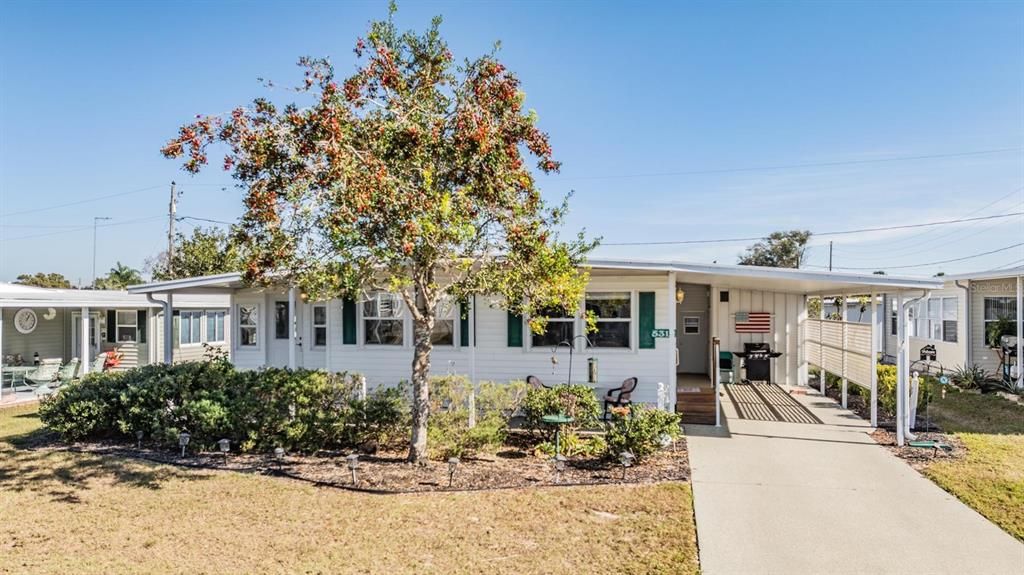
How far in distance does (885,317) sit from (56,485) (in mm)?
23311

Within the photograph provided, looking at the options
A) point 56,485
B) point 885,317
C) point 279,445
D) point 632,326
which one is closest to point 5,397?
point 56,485

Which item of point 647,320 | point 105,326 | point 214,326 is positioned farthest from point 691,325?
point 105,326

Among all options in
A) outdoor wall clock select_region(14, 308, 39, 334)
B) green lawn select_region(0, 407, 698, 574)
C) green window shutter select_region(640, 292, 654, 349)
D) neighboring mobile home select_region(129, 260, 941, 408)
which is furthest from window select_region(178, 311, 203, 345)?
green window shutter select_region(640, 292, 654, 349)

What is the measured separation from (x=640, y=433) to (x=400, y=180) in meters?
3.96

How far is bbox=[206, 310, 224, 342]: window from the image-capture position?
69.1ft

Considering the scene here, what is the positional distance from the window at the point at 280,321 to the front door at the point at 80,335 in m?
8.54

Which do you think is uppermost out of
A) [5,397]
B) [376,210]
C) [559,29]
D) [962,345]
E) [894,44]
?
[894,44]

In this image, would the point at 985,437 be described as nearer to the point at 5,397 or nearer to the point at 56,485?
the point at 56,485

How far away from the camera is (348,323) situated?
11000 mm

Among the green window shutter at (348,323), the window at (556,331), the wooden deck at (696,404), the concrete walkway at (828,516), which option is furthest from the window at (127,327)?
the concrete walkway at (828,516)

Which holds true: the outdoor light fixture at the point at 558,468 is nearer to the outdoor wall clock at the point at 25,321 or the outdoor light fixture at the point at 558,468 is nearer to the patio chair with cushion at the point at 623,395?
the patio chair with cushion at the point at 623,395

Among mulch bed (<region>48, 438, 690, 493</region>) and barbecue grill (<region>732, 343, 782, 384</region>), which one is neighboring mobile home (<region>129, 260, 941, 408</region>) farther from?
mulch bed (<region>48, 438, 690, 493</region>)

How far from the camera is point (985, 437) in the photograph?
852 cm

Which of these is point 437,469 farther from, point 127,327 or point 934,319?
point 934,319
